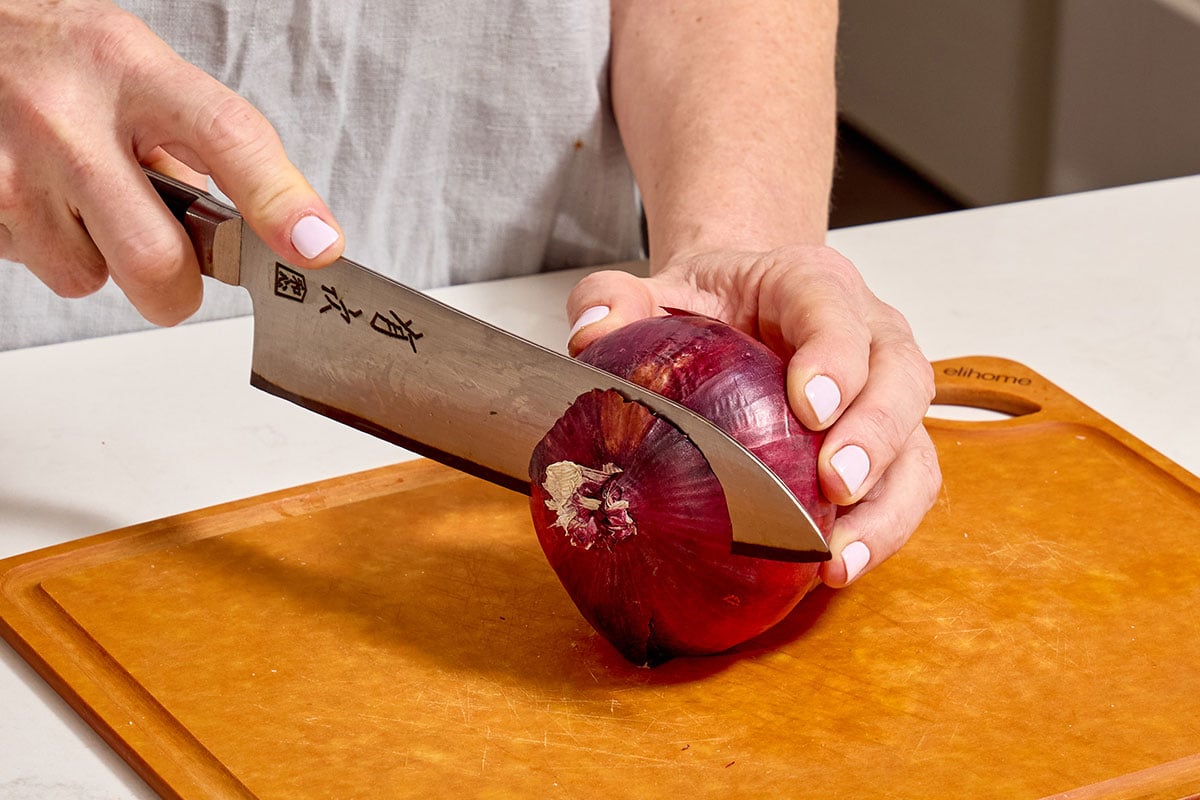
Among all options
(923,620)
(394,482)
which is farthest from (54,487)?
(923,620)

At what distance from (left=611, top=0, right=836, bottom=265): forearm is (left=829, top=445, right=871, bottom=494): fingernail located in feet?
1.48

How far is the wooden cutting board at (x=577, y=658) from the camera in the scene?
1.00 m

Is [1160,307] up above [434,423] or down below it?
below

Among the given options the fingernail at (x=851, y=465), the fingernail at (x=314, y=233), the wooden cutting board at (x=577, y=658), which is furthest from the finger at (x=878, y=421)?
the fingernail at (x=314, y=233)

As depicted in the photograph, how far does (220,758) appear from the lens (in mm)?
1016

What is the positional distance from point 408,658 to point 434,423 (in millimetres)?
191

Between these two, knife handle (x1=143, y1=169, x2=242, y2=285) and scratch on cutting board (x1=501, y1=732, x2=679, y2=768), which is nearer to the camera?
scratch on cutting board (x1=501, y1=732, x2=679, y2=768)

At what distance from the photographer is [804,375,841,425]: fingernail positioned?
3.54ft

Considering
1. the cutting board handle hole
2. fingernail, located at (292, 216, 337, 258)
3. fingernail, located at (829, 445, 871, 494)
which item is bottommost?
the cutting board handle hole

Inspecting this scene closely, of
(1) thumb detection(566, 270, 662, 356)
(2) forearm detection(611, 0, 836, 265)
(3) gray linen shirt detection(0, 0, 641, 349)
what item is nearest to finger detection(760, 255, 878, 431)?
(1) thumb detection(566, 270, 662, 356)

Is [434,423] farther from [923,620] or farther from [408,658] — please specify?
[923,620]

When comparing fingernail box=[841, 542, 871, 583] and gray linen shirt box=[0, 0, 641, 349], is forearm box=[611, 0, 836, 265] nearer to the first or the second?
gray linen shirt box=[0, 0, 641, 349]

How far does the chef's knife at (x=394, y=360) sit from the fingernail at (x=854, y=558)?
0.24 feet

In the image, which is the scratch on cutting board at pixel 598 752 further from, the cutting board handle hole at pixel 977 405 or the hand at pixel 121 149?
the cutting board handle hole at pixel 977 405
